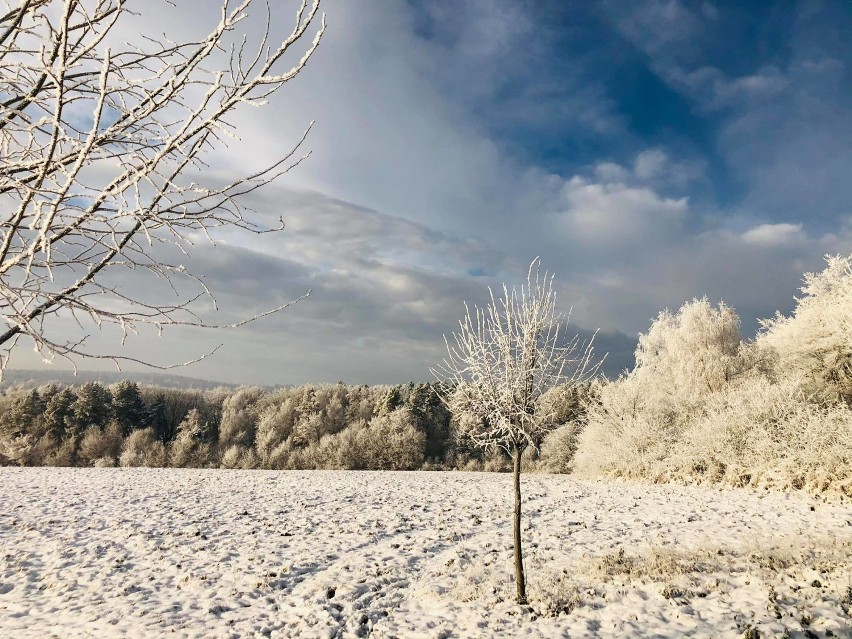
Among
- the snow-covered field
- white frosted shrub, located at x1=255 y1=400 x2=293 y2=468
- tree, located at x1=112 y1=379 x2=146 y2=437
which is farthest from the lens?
tree, located at x1=112 y1=379 x2=146 y2=437

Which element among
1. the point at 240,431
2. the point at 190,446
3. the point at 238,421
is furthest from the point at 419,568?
the point at 238,421

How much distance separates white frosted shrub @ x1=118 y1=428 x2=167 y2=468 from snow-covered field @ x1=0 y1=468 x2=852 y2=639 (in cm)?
3063

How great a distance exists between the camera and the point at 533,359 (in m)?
8.91

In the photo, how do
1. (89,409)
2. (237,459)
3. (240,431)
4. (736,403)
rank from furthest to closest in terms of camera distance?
(240,431), (237,459), (89,409), (736,403)

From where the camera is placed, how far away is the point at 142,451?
4716 centimetres

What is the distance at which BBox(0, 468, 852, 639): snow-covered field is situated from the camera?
24.8ft

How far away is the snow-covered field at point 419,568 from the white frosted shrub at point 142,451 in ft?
100

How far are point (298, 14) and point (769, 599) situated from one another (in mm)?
10093

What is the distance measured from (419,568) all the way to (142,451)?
47065 mm

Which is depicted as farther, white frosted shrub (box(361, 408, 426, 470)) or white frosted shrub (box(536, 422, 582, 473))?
white frosted shrub (box(361, 408, 426, 470))

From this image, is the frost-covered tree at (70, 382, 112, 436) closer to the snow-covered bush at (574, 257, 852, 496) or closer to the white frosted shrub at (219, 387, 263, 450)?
the white frosted shrub at (219, 387, 263, 450)

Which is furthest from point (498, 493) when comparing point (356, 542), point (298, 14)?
point (298, 14)

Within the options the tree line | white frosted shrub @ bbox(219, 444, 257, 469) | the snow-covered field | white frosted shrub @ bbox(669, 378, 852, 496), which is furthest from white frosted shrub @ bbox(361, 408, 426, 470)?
the snow-covered field

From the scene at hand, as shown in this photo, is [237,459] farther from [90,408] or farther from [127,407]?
[90,408]
